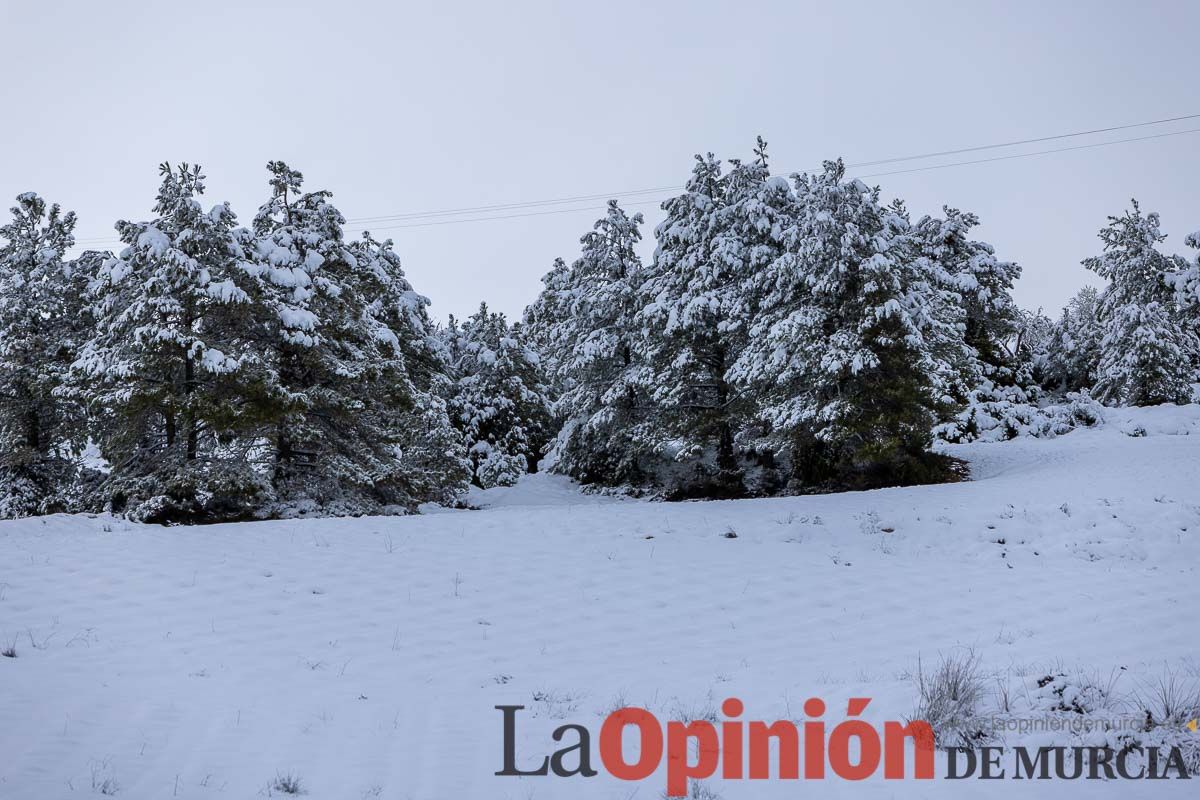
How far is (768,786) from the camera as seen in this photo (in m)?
5.94

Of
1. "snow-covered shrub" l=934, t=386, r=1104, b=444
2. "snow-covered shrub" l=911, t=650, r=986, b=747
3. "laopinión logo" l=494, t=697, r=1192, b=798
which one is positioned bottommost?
"laopinión logo" l=494, t=697, r=1192, b=798

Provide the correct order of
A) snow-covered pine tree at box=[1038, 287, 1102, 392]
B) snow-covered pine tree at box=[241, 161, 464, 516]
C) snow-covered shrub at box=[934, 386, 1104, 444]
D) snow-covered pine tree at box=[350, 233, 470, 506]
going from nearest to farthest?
snow-covered pine tree at box=[241, 161, 464, 516] → snow-covered pine tree at box=[350, 233, 470, 506] → snow-covered shrub at box=[934, 386, 1104, 444] → snow-covered pine tree at box=[1038, 287, 1102, 392]

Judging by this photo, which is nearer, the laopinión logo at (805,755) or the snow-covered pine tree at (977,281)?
the laopinión logo at (805,755)

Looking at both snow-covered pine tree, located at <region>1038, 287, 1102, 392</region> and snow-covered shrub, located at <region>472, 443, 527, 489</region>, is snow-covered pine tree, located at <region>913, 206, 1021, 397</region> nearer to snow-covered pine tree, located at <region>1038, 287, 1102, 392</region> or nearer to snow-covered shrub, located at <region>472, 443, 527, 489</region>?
snow-covered pine tree, located at <region>1038, 287, 1102, 392</region>

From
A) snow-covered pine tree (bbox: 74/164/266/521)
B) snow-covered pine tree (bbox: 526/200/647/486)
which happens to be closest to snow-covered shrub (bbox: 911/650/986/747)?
snow-covered pine tree (bbox: 74/164/266/521)

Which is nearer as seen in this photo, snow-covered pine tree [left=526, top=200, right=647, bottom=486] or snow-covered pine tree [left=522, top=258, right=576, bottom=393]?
snow-covered pine tree [left=526, top=200, right=647, bottom=486]

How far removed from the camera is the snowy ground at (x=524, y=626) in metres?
6.25

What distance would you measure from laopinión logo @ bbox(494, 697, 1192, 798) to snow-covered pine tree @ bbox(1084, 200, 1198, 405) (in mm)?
34141

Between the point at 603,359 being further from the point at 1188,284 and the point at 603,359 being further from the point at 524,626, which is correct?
the point at 1188,284

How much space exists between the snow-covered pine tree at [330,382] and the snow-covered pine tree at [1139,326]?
30.4 meters

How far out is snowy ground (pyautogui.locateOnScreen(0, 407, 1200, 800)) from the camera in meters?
6.25

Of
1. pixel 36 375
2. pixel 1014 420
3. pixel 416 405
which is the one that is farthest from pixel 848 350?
pixel 36 375

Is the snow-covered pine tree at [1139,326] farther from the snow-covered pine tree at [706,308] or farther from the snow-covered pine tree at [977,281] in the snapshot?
the snow-covered pine tree at [706,308]

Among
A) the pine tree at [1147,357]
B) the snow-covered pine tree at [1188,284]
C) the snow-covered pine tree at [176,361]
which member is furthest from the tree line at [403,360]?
the snow-covered pine tree at [1188,284]
